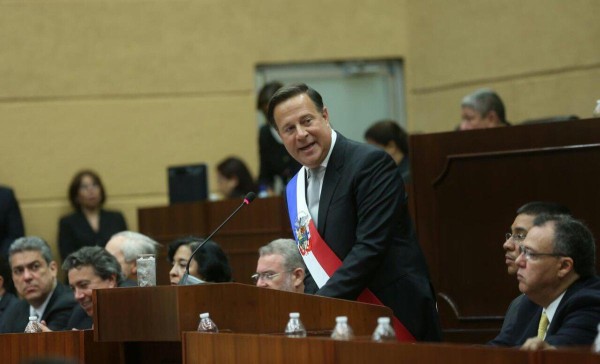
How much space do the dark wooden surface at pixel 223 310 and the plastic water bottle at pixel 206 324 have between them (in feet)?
0.17

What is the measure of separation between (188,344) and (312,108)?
1.00 m

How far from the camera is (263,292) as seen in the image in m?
3.70

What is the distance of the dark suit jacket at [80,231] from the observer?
27.0ft

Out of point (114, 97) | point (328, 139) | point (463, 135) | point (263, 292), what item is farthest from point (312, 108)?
point (114, 97)

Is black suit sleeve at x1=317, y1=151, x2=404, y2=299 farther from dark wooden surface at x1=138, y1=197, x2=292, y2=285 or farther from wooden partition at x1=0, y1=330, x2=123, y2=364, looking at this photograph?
dark wooden surface at x1=138, y1=197, x2=292, y2=285

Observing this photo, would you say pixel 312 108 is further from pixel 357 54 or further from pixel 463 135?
pixel 357 54

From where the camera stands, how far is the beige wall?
8469mm

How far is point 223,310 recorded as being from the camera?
3676mm

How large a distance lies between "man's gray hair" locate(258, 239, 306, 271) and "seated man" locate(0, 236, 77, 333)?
1.30 m

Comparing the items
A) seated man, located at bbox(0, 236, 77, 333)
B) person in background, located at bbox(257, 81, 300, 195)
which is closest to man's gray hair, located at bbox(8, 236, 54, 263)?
seated man, located at bbox(0, 236, 77, 333)

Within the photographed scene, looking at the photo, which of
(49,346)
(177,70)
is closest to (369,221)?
(49,346)

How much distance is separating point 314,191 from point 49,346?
1.05m

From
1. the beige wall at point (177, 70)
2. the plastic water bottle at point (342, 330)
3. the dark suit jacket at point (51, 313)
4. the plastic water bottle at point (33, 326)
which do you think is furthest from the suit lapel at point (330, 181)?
the beige wall at point (177, 70)

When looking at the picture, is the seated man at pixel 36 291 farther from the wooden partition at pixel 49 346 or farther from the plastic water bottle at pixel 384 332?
the plastic water bottle at pixel 384 332
